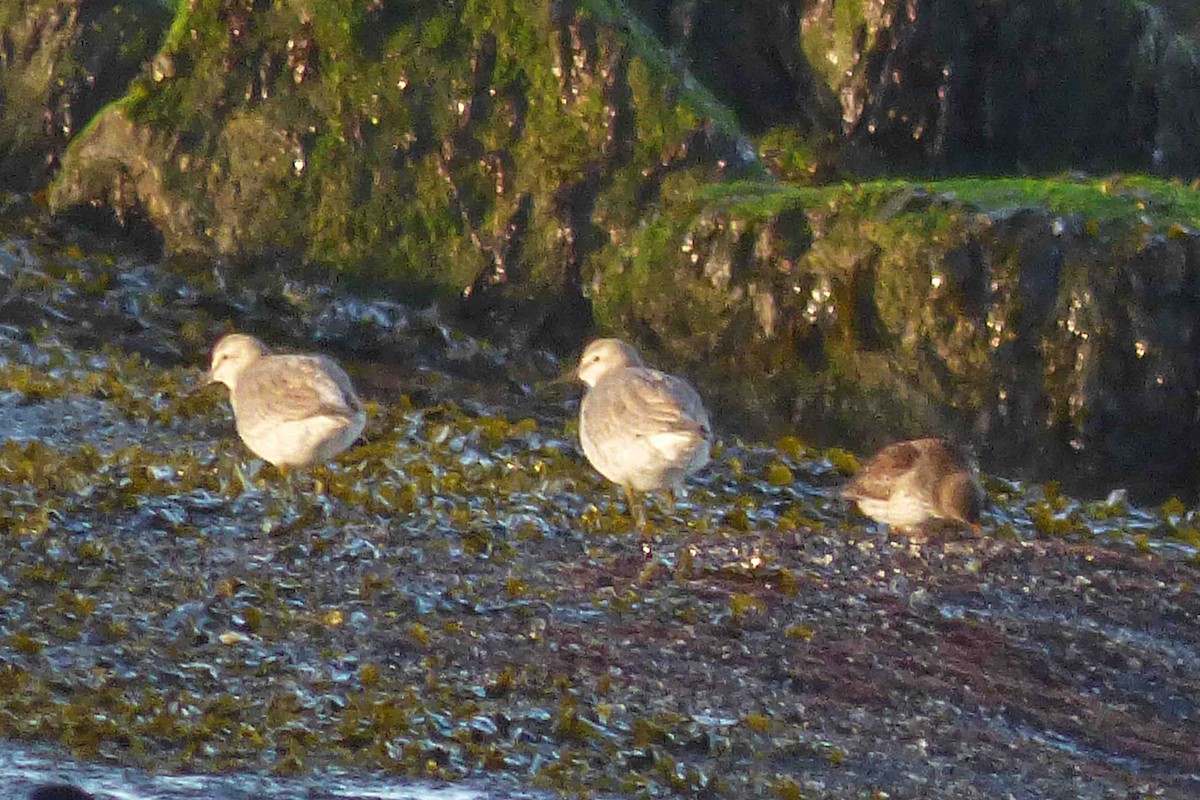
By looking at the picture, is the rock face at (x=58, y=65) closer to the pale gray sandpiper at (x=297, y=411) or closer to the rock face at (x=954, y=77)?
the rock face at (x=954, y=77)

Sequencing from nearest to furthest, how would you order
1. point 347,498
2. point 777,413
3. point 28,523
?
1. point 28,523
2. point 347,498
3. point 777,413

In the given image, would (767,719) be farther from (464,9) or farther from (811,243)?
(464,9)

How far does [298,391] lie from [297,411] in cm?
11

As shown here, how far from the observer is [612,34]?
1423 centimetres

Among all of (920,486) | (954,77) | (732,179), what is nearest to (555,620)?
(920,486)

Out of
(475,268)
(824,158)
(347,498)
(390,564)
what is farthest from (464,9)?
(390,564)

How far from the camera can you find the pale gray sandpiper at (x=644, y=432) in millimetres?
8461

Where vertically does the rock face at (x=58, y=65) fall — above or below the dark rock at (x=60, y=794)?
above

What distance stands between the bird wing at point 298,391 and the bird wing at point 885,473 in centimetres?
260

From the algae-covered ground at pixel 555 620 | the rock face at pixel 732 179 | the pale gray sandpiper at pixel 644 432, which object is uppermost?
the rock face at pixel 732 179

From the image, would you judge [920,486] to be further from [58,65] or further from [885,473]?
[58,65]

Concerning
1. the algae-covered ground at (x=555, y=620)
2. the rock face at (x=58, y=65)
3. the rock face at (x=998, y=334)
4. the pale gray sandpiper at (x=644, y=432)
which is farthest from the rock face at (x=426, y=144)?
the pale gray sandpiper at (x=644, y=432)

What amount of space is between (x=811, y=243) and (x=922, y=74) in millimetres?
4024

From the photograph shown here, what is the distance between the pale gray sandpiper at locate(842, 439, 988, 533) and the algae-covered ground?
0.59 feet
